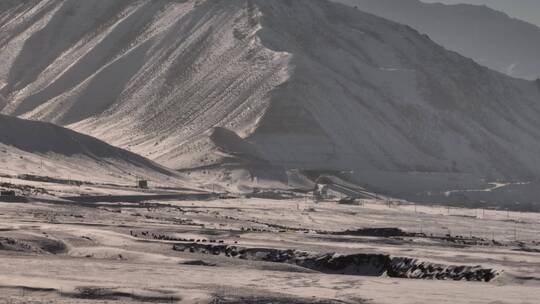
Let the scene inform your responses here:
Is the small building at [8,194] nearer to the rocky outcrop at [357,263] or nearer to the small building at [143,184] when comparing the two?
the small building at [143,184]

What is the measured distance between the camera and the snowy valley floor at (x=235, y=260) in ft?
140

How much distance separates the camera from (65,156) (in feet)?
446

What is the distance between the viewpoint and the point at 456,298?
42.9 meters

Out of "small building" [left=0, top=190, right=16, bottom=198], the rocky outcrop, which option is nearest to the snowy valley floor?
the rocky outcrop

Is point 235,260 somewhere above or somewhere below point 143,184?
below

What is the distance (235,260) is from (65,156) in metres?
83.7

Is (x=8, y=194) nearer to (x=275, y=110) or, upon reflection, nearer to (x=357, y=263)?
(x=357, y=263)

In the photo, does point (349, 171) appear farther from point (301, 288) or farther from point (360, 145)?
point (301, 288)

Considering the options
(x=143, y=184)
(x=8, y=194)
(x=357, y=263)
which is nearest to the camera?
(x=357, y=263)

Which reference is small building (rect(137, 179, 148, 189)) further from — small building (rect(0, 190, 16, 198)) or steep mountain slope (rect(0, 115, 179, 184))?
small building (rect(0, 190, 16, 198))

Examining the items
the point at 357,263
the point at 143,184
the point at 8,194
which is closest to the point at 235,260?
the point at 357,263

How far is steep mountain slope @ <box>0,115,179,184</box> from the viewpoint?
128m

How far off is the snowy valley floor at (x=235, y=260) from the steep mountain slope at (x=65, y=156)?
33.4 meters

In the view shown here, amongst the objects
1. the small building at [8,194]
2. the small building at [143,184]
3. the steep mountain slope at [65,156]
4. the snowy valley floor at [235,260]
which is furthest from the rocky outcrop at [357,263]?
the steep mountain slope at [65,156]
